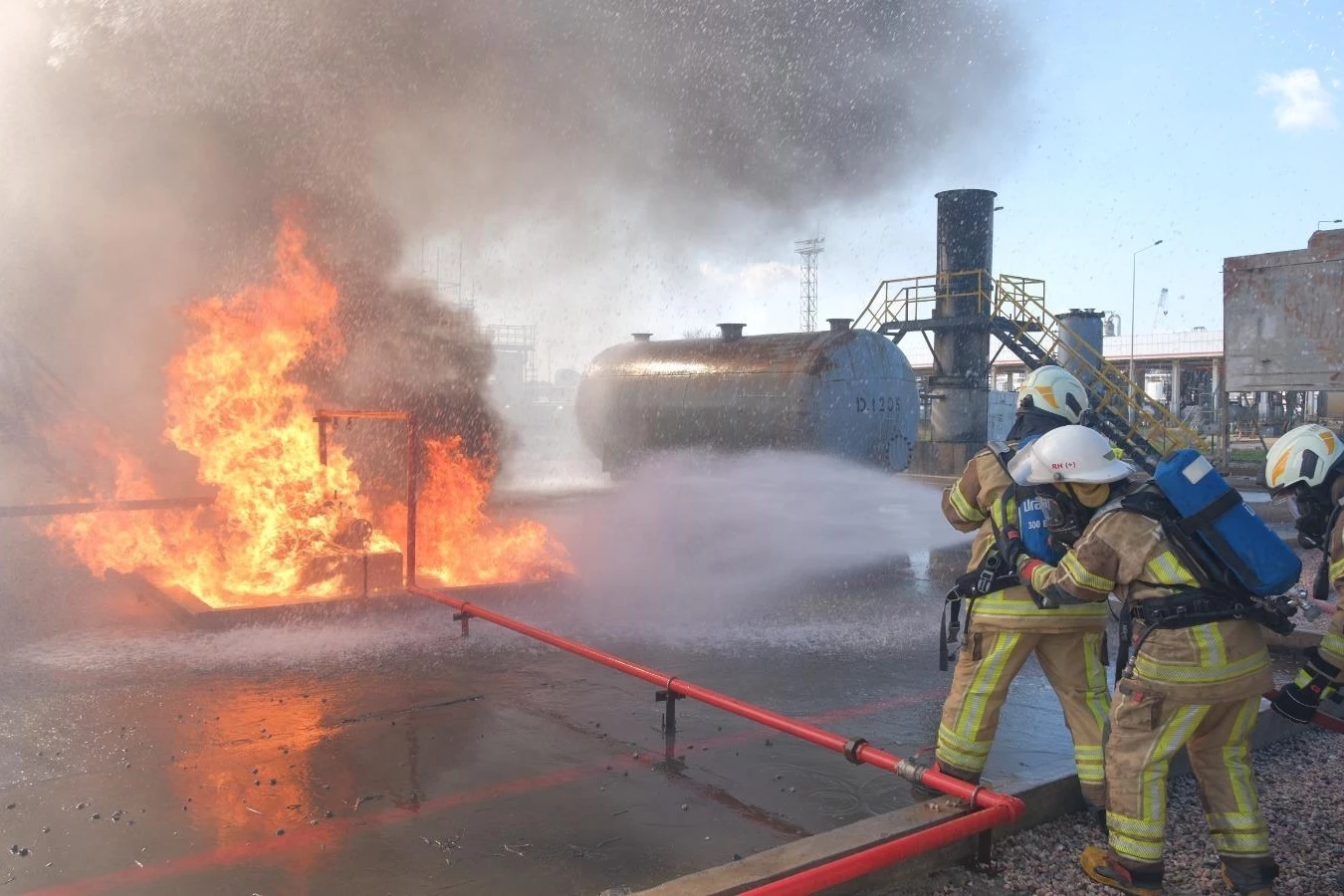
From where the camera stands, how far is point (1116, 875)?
3273mm

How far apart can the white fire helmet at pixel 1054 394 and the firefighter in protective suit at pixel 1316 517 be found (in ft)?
2.60

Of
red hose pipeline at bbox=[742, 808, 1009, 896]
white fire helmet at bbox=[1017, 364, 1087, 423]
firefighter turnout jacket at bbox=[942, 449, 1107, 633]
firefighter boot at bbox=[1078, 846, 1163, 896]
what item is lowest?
firefighter boot at bbox=[1078, 846, 1163, 896]

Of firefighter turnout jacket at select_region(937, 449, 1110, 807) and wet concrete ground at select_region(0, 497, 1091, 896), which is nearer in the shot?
wet concrete ground at select_region(0, 497, 1091, 896)

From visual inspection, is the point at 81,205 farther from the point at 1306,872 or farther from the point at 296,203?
the point at 1306,872

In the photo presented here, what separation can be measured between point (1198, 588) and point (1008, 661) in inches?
35.3

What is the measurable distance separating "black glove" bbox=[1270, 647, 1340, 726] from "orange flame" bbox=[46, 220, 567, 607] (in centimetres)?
591

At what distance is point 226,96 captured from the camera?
8883 mm

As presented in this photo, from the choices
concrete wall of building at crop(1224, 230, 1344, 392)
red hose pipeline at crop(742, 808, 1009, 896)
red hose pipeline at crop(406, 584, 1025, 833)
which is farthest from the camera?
concrete wall of building at crop(1224, 230, 1344, 392)

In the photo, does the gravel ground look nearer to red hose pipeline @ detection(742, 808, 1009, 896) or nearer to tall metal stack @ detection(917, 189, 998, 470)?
red hose pipeline @ detection(742, 808, 1009, 896)

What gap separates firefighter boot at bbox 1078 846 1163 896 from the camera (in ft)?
10.5

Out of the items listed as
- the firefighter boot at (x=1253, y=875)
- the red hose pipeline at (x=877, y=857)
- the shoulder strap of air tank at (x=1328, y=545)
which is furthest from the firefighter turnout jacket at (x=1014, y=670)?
the shoulder strap of air tank at (x=1328, y=545)

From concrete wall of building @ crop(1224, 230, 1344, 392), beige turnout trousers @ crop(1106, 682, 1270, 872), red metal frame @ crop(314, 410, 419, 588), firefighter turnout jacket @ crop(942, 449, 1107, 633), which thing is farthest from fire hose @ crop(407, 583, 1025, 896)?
concrete wall of building @ crop(1224, 230, 1344, 392)

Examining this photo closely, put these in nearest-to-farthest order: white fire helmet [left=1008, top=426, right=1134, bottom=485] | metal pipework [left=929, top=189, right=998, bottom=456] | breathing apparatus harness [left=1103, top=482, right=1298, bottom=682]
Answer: breathing apparatus harness [left=1103, top=482, right=1298, bottom=682]
white fire helmet [left=1008, top=426, right=1134, bottom=485]
metal pipework [left=929, top=189, right=998, bottom=456]

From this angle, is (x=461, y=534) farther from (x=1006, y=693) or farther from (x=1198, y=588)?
(x=1198, y=588)
